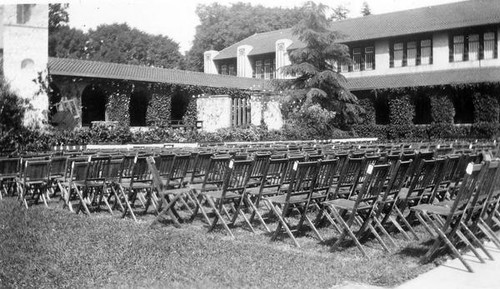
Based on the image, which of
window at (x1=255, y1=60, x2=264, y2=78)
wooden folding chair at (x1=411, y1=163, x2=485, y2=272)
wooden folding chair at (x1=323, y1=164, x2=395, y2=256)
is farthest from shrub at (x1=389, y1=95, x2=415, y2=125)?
wooden folding chair at (x1=411, y1=163, x2=485, y2=272)

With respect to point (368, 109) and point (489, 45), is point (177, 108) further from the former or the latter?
point (489, 45)

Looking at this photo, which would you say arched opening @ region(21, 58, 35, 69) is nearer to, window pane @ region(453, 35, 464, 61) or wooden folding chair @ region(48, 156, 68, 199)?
wooden folding chair @ region(48, 156, 68, 199)

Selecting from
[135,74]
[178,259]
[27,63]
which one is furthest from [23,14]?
[178,259]

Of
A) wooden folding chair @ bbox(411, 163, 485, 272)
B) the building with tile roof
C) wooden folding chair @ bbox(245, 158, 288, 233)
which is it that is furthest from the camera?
Answer: the building with tile roof

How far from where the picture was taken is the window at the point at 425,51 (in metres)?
34.1

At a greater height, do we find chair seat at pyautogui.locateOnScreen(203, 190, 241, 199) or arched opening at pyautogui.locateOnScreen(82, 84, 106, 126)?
arched opening at pyautogui.locateOnScreen(82, 84, 106, 126)

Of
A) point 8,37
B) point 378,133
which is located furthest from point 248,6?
point 8,37

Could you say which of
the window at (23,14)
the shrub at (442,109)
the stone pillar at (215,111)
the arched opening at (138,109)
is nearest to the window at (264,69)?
the arched opening at (138,109)

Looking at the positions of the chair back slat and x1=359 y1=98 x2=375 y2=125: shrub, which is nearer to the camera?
the chair back slat

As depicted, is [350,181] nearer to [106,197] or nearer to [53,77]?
[106,197]

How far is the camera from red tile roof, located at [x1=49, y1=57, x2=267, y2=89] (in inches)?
1101

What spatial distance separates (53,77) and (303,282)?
2482 centimetres

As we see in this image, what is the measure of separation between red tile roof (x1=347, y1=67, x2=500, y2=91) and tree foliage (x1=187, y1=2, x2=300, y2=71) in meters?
23.2

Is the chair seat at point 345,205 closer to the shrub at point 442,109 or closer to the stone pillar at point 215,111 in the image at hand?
the stone pillar at point 215,111
